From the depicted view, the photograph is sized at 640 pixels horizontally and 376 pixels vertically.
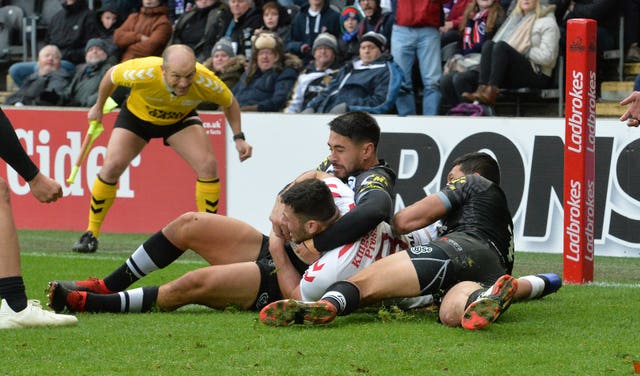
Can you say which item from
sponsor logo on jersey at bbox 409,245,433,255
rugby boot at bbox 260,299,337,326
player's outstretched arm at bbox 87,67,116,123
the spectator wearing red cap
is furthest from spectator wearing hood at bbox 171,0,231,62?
rugby boot at bbox 260,299,337,326

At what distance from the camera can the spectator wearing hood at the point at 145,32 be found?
55.7 ft

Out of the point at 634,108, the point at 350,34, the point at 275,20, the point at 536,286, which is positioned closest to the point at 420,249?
the point at 536,286

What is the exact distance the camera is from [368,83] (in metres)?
14.0

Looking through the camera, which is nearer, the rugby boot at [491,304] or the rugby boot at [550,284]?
the rugby boot at [491,304]

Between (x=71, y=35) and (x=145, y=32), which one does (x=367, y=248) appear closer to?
(x=145, y=32)

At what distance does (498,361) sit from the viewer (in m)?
5.57

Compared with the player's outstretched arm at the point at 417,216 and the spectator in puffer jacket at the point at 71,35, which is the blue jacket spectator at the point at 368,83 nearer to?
the spectator in puffer jacket at the point at 71,35

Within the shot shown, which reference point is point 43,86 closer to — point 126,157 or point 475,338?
point 126,157

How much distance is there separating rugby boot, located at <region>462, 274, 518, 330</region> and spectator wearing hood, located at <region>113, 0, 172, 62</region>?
11494 millimetres

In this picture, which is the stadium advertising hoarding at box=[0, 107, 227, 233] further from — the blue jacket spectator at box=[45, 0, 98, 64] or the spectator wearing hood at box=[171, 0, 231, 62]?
the blue jacket spectator at box=[45, 0, 98, 64]

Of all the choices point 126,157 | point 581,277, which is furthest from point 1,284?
point 126,157

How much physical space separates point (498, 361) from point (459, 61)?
8.92 meters

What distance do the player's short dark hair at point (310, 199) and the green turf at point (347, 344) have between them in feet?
2.05

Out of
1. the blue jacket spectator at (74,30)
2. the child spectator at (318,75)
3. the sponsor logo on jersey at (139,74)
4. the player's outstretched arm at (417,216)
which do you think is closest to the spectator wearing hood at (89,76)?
the blue jacket spectator at (74,30)
